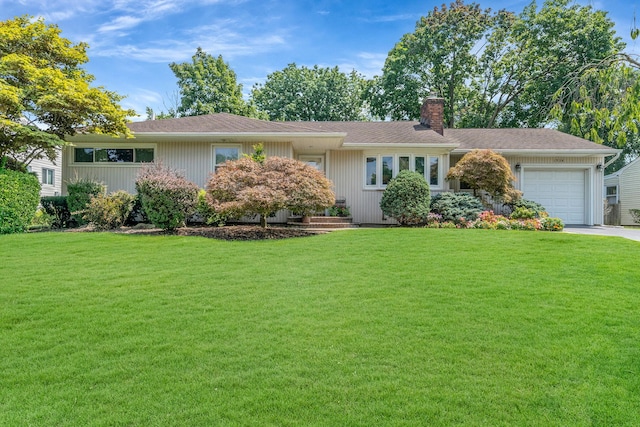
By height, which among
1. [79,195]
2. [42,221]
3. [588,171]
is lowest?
[42,221]

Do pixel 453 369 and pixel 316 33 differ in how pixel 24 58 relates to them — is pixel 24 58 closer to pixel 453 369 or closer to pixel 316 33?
pixel 316 33

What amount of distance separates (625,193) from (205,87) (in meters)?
28.9

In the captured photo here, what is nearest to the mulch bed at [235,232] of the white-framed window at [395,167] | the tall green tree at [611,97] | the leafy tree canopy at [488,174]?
the white-framed window at [395,167]

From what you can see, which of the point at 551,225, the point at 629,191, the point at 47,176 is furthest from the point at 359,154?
the point at 47,176

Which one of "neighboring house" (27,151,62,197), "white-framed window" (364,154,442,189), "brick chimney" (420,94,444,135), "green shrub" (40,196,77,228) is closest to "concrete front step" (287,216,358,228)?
"white-framed window" (364,154,442,189)

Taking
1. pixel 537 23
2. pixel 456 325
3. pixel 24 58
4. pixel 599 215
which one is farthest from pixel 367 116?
pixel 456 325

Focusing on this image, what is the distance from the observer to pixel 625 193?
21453 mm

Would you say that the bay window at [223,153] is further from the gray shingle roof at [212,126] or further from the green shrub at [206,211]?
the green shrub at [206,211]

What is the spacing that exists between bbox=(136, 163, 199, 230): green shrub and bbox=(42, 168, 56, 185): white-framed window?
52.2ft

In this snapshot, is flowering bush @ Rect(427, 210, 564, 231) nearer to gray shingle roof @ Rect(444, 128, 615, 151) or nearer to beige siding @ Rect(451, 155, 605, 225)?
beige siding @ Rect(451, 155, 605, 225)

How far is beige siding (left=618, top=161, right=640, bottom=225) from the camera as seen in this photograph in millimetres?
20594

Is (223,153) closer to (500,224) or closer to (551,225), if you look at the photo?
(500,224)

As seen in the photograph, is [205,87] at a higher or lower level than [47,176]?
higher

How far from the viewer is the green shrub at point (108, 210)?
11.0 metres
